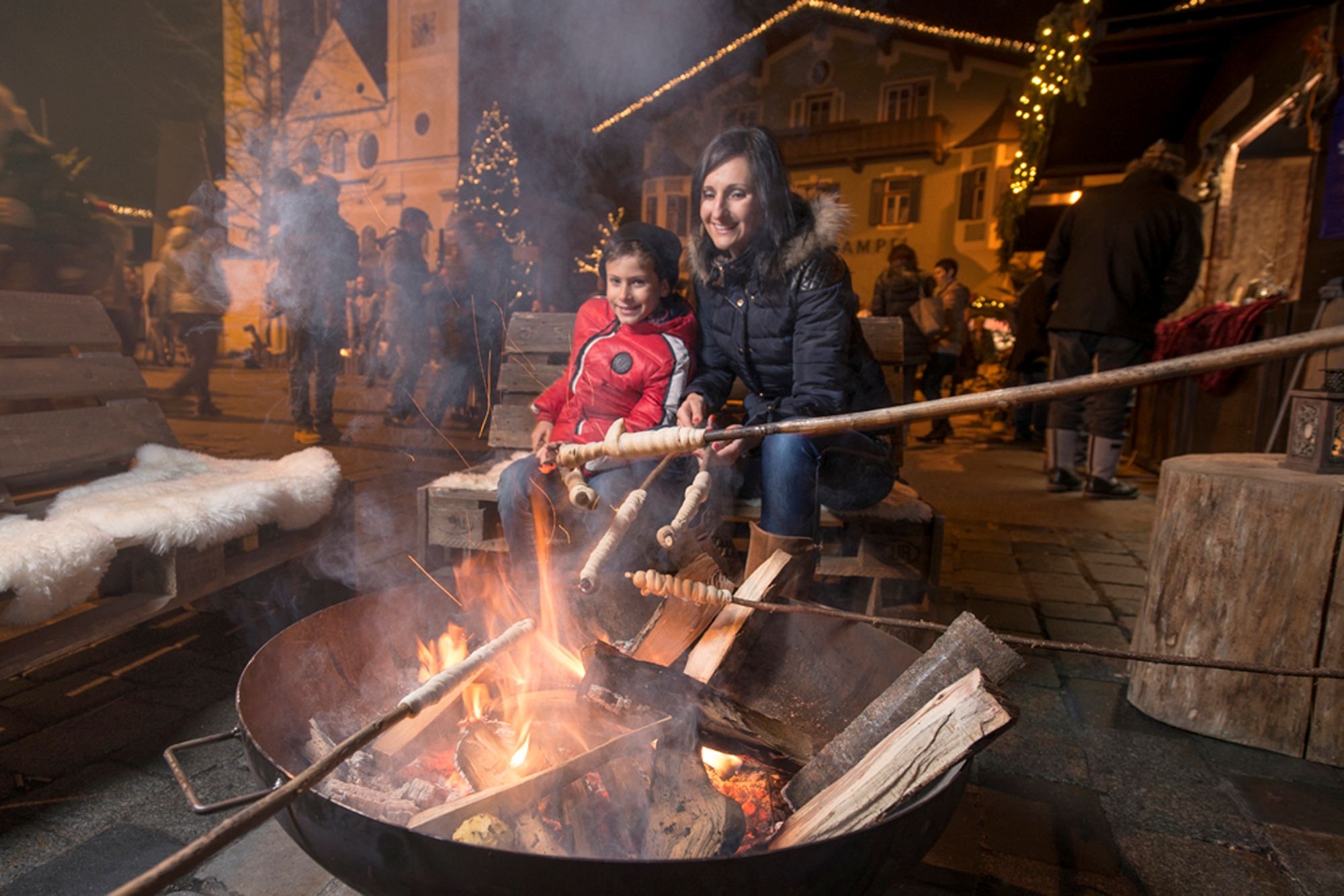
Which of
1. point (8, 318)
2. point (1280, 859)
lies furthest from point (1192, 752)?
point (8, 318)

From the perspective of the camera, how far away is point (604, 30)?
6578mm

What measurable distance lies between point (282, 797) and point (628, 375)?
2144 millimetres

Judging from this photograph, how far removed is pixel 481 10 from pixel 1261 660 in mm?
8195

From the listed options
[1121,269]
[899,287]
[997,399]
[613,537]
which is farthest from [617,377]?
[899,287]

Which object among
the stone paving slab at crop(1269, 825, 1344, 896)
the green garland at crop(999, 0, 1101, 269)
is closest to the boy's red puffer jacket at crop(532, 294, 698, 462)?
the stone paving slab at crop(1269, 825, 1344, 896)

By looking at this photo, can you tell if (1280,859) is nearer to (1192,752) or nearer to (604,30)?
(1192,752)

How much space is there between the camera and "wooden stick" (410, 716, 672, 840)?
48.0 inches

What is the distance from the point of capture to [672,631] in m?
1.99

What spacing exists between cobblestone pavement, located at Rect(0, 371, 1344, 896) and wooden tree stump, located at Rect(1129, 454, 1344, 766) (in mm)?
104

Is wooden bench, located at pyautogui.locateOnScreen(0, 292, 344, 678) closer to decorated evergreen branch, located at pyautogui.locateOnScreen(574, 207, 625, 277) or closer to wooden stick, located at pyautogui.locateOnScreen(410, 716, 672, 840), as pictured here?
wooden stick, located at pyautogui.locateOnScreen(410, 716, 672, 840)

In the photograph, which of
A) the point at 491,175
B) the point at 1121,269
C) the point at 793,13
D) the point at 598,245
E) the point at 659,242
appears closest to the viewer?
the point at 659,242

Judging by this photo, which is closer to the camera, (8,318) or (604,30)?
(8,318)

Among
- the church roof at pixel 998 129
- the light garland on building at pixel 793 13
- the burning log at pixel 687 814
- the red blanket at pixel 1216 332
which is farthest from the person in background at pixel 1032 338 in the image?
the church roof at pixel 998 129

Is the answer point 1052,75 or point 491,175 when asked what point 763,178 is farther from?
point 491,175
